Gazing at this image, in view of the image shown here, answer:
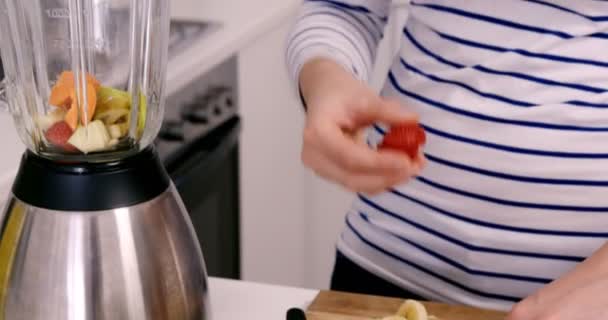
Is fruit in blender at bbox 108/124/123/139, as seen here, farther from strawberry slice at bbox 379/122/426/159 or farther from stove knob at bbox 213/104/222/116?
stove knob at bbox 213/104/222/116

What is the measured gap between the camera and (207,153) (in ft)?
5.08

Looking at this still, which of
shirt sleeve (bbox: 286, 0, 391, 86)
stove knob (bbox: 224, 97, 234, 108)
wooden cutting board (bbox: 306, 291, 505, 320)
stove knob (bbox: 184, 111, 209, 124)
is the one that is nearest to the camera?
wooden cutting board (bbox: 306, 291, 505, 320)

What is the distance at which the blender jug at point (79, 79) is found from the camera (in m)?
0.72

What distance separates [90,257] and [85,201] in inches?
1.5

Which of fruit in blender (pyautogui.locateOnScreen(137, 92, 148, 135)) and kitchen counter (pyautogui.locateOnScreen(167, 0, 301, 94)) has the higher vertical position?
fruit in blender (pyautogui.locateOnScreen(137, 92, 148, 135))

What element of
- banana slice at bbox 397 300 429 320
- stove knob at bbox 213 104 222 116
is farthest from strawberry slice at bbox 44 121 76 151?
stove knob at bbox 213 104 222 116

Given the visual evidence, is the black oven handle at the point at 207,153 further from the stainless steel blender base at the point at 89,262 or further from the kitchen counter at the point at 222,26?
the stainless steel blender base at the point at 89,262

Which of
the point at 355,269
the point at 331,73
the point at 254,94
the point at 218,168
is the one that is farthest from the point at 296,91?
the point at 254,94

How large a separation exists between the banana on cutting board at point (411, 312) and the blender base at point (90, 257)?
19 cm

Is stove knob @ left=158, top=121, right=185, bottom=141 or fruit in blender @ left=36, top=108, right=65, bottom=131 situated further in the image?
stove knob @ left=158, top=121, right=185, bottom=141

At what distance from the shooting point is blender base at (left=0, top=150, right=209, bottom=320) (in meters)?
0.68

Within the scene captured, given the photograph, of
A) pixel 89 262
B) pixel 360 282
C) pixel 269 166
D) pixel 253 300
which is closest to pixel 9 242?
pixel 89 262

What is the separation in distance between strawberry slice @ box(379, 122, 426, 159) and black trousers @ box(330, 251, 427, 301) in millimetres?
258

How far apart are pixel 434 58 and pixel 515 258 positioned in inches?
7.8
